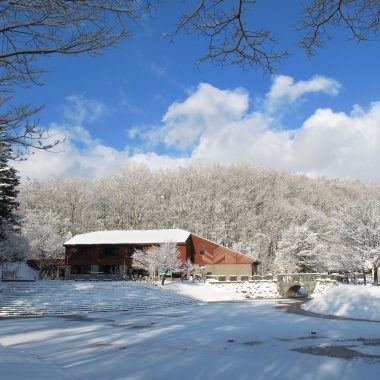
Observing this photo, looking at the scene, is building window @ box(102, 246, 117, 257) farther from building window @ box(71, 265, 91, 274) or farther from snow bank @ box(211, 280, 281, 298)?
snow bank @ box(211, 280, 281, 298)

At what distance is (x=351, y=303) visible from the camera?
27.9m

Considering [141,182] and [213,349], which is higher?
[141,182]

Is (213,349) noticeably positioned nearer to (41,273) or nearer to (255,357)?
(255,357)

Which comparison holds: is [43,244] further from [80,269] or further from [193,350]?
[193,350]

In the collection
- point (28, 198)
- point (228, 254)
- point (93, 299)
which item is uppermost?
point (28, 198)

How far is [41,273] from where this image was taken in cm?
5366

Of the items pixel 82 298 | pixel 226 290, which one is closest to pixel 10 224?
pixel 82 298

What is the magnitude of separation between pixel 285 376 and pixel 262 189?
213ft

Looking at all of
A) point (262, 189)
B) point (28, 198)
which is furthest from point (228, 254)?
point (28, 198)

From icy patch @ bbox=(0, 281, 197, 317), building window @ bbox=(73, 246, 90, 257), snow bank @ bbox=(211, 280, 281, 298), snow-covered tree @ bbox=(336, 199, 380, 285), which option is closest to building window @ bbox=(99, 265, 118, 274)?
building window @ bbox=(73, 246, 90, 257)

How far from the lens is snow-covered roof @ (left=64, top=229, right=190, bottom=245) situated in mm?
56669

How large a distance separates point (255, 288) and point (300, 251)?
9.19 m

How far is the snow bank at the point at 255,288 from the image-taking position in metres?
50.1

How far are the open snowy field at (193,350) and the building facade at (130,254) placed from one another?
110 feet
